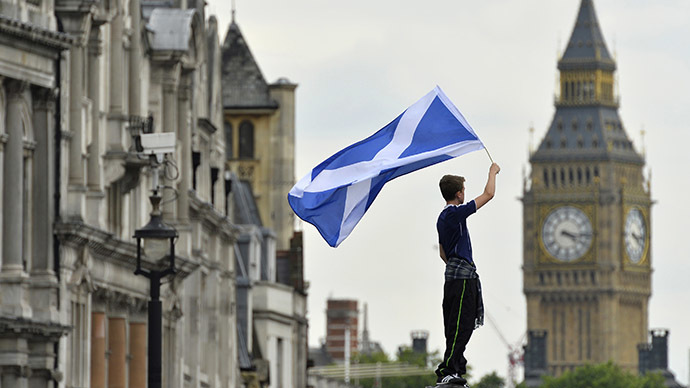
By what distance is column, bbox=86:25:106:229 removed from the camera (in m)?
56.9

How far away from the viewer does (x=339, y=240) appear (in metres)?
33.0

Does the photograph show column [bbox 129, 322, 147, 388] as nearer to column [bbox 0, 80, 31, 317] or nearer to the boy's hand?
column [bbox 0, 80, 31, 317]

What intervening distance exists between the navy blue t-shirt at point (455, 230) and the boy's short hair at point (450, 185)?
142mm

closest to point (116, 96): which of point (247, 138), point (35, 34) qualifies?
point (35, 34)

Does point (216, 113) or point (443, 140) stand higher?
point (216, 113)

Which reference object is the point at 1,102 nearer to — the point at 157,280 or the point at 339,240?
the point at 157,280

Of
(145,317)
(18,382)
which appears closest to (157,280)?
(18,382)

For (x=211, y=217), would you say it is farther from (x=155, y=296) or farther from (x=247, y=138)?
(x=247, y=138)

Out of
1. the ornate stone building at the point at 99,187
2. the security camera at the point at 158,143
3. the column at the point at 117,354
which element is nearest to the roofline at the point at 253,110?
the ornate stone building at the point at 99,187

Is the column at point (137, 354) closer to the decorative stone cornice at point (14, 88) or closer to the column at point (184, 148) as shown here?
the column at point (184, 148)

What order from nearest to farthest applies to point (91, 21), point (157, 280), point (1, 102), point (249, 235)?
point (157, 280), point (1, 102), point (91, 21), point (249, 235)

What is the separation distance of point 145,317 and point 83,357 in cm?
701

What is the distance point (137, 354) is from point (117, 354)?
2018 mm

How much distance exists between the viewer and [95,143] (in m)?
57.5
